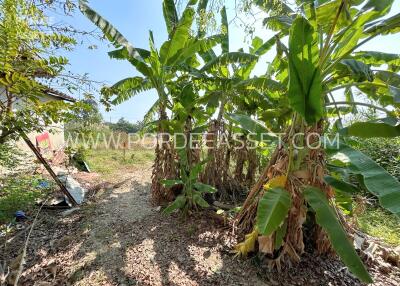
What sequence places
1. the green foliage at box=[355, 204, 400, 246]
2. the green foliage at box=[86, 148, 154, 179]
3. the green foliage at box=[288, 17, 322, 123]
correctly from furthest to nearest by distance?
the green foliage at box=[86, 148, 154, 179] < the green foliage at box=[355, 204, 400, 246] < the green foliage at box=[288, 17, 322, 123]

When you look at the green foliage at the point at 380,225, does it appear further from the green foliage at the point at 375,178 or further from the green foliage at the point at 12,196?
the green foliage at the point at 12,196

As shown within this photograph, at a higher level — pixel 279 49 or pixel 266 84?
pixel 279 49

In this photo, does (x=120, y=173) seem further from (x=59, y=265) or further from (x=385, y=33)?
(x=385, y=33)

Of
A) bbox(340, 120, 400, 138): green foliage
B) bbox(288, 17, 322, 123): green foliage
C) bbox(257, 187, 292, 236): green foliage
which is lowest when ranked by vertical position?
bbox(257, 187, 292, 236): green foliage

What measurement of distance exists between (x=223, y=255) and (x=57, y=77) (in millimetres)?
3019

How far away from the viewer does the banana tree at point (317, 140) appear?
233 centimetres

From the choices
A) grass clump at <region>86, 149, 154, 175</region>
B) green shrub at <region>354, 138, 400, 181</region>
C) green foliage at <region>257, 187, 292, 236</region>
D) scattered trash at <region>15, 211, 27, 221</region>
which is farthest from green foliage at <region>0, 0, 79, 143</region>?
green shrub at <region>354, 138, 400, 181</region>

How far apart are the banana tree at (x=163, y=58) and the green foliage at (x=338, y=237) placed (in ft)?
9.67

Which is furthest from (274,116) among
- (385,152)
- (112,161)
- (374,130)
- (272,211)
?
(112,161)

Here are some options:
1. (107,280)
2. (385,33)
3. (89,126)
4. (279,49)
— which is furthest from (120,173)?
(385,33)

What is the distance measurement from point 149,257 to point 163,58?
3.30 metres

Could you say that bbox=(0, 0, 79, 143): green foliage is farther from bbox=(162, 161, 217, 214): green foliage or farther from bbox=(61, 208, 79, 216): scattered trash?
bbox=(61, 208, 79, 216): scattered trash

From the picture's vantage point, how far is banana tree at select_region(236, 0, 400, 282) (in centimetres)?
233

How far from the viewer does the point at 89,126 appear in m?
3.60
